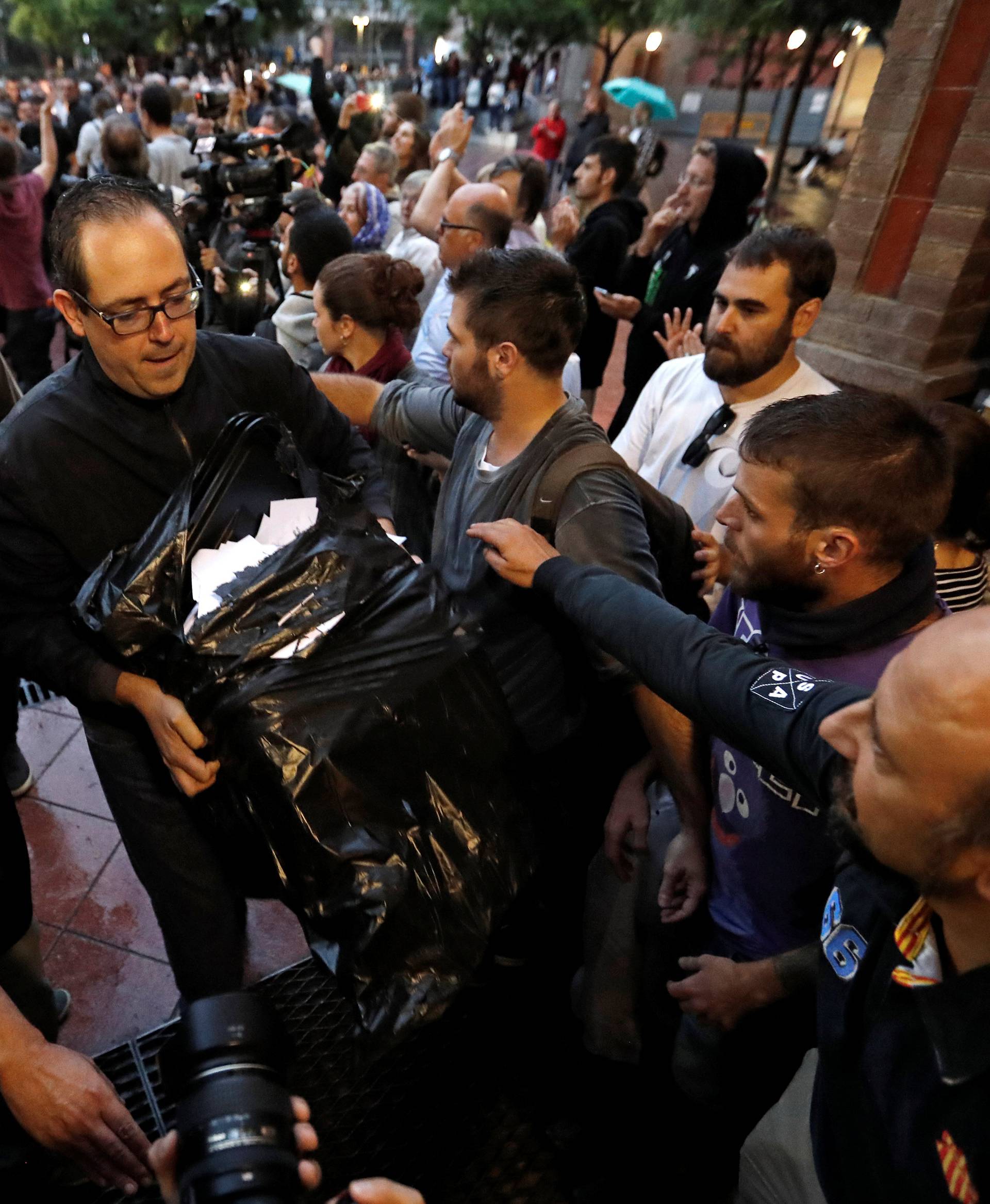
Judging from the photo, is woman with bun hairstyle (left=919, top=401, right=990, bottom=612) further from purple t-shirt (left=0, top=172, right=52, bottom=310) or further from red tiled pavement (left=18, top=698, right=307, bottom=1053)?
purple t-shirt (left=0, top=172, right=52, bottom=310)

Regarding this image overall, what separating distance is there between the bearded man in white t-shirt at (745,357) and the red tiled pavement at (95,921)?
74.4 inches

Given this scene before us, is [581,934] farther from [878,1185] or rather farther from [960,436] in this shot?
[960,436]

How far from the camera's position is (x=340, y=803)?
123 cm

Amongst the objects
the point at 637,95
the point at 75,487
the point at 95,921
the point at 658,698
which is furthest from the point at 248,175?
the point at 637,95

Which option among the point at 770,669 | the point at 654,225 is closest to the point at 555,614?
the point at 770,669

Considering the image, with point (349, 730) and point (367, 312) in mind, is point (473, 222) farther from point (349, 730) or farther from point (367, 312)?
point (349, 730)

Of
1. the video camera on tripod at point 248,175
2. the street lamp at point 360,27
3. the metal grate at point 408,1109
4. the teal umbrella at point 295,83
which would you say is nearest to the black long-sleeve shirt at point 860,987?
the metal grate at point 408,1109

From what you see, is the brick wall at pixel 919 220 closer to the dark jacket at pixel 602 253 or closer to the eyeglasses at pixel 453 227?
the dark jacket at pixel 602 253

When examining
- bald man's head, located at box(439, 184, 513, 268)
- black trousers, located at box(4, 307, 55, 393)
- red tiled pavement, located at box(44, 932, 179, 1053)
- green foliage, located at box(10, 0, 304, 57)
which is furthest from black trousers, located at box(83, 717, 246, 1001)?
green foliage, located at box(10, 0, 304, 57)

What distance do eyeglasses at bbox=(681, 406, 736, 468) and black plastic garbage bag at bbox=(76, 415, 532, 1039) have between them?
1302mm

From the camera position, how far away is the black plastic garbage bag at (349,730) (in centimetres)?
123

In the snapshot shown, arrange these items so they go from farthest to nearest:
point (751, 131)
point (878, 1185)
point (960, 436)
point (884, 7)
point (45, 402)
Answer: point (751, 131) → point (884, 7) → point (960, 436) → point (45, 402) → point (878, 1185)

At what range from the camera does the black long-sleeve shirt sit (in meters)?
0.85

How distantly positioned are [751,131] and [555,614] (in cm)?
2609
